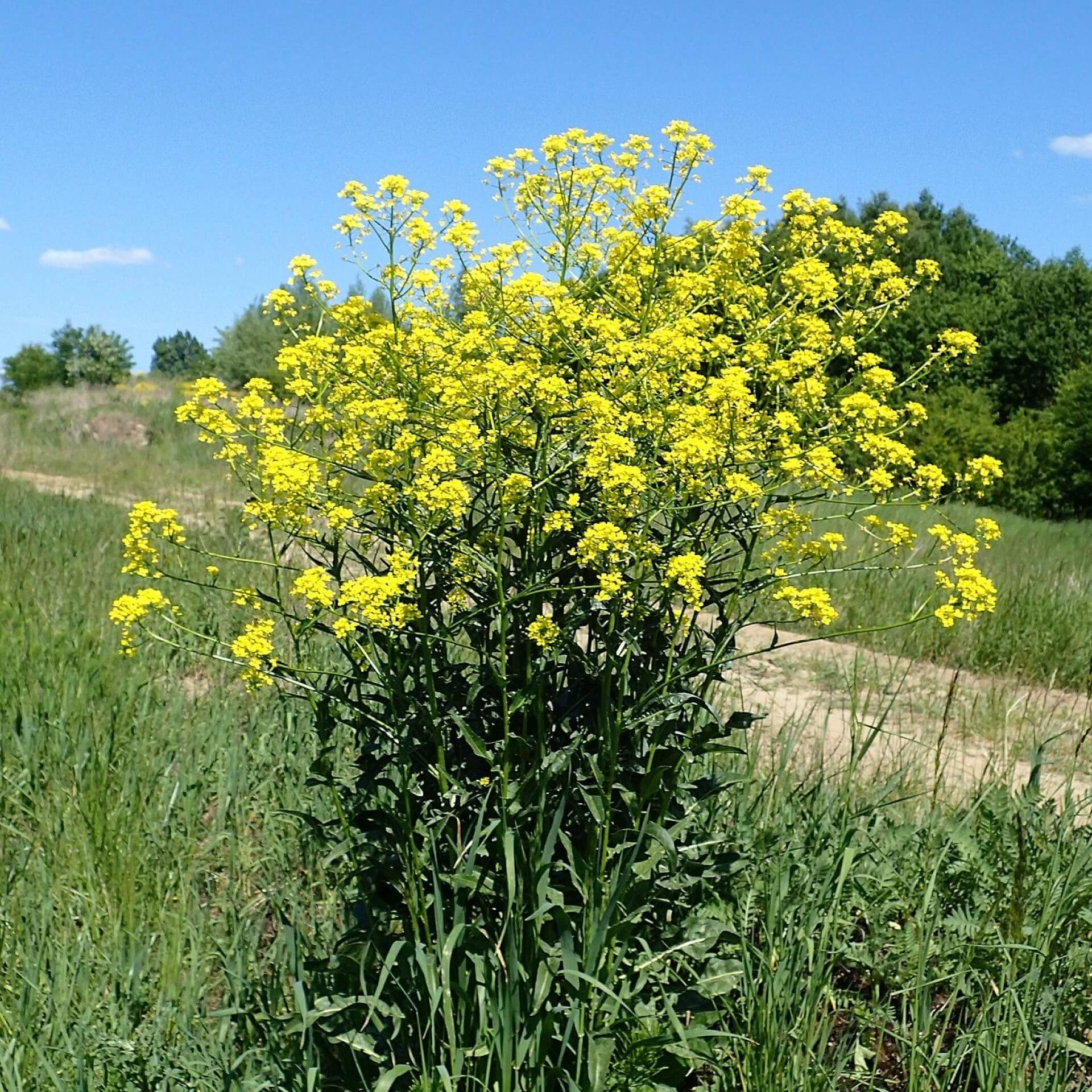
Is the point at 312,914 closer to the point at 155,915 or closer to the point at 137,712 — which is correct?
the point at 155,915

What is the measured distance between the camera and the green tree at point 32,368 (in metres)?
63.0

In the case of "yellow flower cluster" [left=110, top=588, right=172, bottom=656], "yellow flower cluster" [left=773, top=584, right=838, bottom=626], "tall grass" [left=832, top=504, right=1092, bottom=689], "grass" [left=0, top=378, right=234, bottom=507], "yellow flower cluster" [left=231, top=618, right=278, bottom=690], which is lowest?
"tall grass" [left=832, top=504, right=1092, bottom=689]

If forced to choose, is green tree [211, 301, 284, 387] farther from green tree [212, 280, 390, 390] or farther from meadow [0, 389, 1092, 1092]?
meadow [0, 389, 1092, 1092]

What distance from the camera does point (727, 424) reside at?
240 cm

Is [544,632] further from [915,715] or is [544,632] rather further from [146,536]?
[915,715]

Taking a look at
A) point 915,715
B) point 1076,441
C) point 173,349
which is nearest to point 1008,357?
point 1076,441

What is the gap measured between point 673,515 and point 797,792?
134 centimetres

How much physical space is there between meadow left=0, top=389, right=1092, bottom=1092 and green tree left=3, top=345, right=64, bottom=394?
61.7 m

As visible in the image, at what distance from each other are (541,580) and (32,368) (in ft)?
229

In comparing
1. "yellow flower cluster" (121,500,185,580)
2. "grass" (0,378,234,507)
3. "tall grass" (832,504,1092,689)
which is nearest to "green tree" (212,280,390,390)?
"grass" (0,378,234,507)

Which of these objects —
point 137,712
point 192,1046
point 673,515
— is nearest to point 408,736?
point 673,515

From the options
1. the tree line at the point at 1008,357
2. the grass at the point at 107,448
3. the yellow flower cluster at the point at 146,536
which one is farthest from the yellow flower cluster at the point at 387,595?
the tree line at the point at 1008,357

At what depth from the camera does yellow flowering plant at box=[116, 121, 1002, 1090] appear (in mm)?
2258

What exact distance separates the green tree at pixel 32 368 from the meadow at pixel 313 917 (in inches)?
2430
